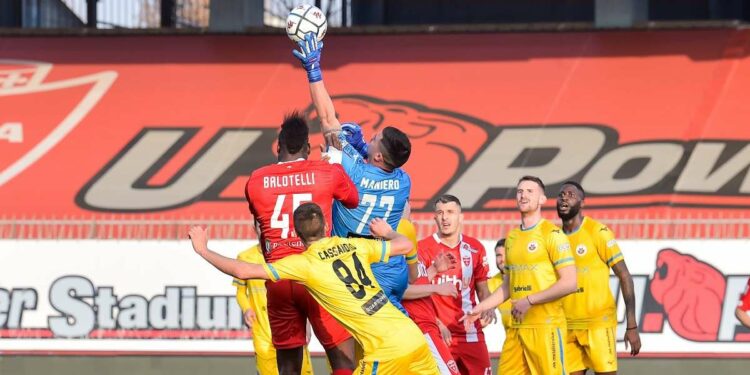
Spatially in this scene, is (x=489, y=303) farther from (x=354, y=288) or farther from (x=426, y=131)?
(x=426, y=131)

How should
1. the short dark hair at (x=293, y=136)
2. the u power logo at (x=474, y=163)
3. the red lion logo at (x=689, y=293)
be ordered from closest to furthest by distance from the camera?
1. the short dark hair at (x=293, y=136)
2. the red lion logo at (x=689, y=293)
3. the u power logo at (x=474, y=163)

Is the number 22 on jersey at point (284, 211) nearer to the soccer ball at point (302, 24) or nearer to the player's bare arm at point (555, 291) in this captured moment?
the soccer ball at point (302, 24)

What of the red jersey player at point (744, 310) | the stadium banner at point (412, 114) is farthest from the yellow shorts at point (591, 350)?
the stadium banner at point (412, 114)

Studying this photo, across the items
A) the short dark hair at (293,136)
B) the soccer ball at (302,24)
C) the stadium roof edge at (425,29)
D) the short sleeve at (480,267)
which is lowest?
the short sleeve at (480,267)

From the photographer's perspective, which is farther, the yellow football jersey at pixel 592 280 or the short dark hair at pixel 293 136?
the yellow football jersey at pixel 592 280

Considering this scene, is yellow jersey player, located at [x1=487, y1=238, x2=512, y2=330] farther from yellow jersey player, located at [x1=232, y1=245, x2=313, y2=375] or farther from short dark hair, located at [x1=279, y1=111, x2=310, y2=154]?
short dark hair, located at [x1=279, y1=111, x2=310, y2=154]

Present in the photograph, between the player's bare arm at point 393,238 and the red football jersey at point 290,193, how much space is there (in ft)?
1.27

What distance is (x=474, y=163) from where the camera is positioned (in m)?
18.0

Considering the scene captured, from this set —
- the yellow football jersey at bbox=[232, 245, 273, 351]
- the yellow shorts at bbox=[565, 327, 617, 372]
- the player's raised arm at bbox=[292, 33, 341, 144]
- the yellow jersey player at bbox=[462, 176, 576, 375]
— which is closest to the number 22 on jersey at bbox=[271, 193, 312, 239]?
the player's raised arm at bbox=[292, 33, 341, 144]

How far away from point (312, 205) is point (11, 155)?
12.4 meters

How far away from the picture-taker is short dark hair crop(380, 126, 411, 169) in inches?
342

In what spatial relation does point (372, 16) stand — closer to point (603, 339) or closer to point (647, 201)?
point (647, 201)

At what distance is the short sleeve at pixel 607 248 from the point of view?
1141 centimetres

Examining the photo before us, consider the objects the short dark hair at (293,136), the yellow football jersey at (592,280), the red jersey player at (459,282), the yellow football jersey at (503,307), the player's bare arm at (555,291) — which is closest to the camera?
the short dark hair at (293,136)
